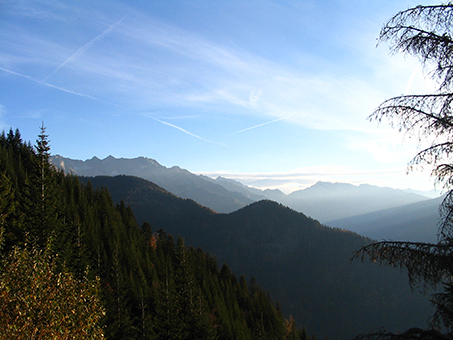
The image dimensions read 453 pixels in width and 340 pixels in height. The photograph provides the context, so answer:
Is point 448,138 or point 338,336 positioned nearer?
point 448,138

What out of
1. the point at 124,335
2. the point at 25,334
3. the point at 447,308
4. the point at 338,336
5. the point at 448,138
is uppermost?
the point at 448,138

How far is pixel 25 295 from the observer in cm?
1157

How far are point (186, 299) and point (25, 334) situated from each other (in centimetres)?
3254

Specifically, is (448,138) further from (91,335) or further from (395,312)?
(395,312)

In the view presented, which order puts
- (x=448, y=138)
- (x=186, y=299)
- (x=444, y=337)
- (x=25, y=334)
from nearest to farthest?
1. (x=444, y=337)
2. (x=448, y=138)
3. (x=25, y=334)
4. (x=186, y=299)

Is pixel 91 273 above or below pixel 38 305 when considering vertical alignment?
below

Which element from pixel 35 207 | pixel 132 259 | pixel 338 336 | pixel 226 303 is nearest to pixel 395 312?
pixel 338 336

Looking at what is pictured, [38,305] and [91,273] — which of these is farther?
[91,273]

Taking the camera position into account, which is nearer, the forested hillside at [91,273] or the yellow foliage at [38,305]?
the yellow foliage at [38,305]

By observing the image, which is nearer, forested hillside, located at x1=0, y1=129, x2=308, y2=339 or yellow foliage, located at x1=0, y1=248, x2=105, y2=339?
yellow foliage, located at x1=0, y1=248, x2=105, y2=339

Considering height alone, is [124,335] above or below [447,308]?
below

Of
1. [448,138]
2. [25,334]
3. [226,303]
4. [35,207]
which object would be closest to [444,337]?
[448,138]

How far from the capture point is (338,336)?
18275 centimetres

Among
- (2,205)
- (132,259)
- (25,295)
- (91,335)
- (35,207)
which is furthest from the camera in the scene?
(132,259)
